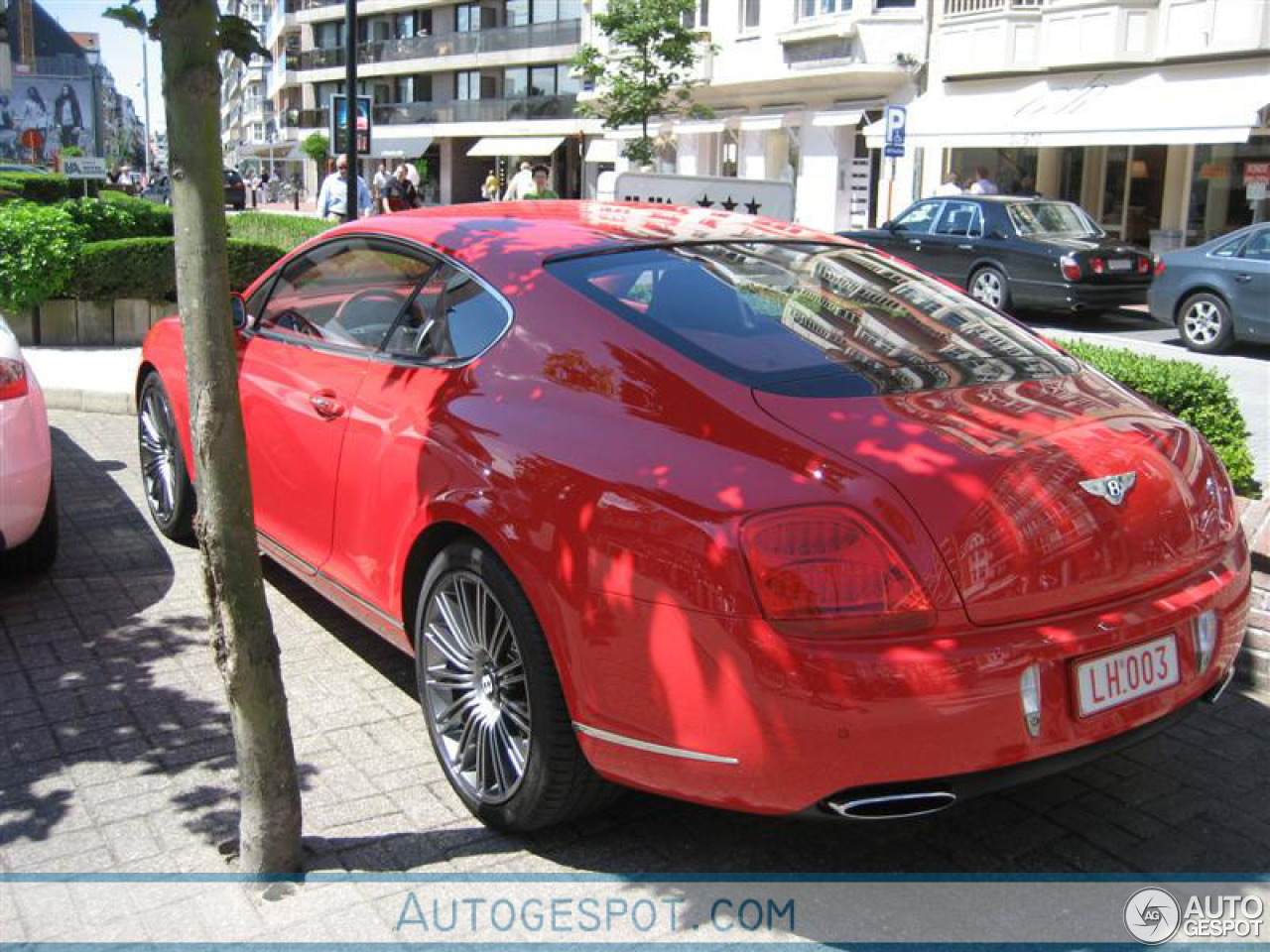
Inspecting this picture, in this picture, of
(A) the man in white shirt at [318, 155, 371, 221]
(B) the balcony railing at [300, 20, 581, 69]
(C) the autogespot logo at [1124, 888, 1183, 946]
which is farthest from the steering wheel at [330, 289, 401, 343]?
(B) the balcony railing at [300, 20, 581, 69]

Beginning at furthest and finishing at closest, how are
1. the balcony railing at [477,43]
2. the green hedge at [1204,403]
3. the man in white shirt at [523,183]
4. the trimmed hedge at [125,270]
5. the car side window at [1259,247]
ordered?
the balcony railing at [477,43] → the man in white shirt at [523,183] → the car side window at [1259,247] → the trimmed hedge at [125,270] → the green hedge at [1204,403]

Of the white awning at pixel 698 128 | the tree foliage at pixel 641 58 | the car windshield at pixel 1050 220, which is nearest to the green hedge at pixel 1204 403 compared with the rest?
the car windshield at pixel 1050 220

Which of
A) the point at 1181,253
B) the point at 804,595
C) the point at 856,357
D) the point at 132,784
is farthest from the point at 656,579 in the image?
the point at 1181,253

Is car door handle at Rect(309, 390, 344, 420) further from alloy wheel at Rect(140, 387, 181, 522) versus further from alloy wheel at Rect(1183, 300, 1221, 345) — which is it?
alloy wheel at Rect(1183, 300, 1221, 345)

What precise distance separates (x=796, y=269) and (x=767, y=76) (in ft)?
104

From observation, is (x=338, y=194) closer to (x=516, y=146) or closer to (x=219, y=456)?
(x=219, y=456)

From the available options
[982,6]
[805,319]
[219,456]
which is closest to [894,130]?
[982,6]

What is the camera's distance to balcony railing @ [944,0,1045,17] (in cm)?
2538

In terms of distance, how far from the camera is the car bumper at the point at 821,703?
264cm

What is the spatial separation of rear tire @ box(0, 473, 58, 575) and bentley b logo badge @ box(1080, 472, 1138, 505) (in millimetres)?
4143

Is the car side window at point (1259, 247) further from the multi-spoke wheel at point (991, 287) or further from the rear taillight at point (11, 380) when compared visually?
the rear taillight at point (11, 380)

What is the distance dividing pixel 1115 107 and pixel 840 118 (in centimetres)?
989

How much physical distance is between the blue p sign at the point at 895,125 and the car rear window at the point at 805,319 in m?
17.8

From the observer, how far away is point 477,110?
58031 mm
